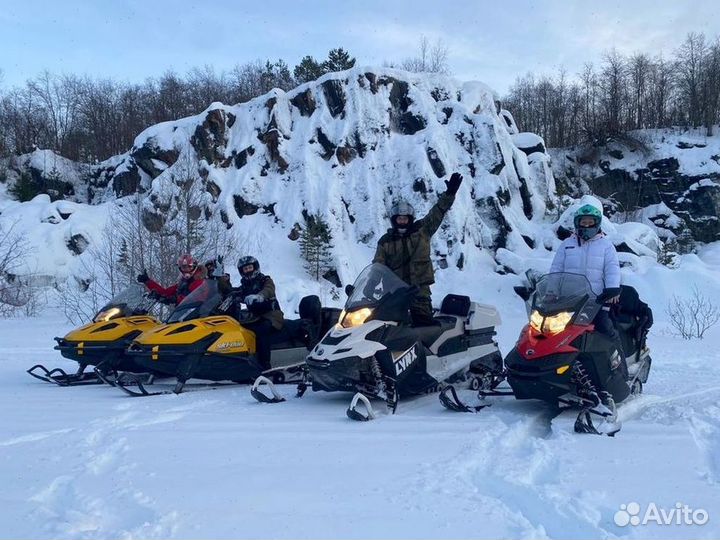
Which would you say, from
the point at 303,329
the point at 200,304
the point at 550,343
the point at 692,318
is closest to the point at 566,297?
the point at 550,343

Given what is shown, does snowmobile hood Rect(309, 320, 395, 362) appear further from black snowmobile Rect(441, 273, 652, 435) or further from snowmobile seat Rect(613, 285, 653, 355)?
snowmobile seat Rect(613, 285, 653, 355)

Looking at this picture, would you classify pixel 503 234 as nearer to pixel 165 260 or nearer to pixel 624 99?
pixel 165 260

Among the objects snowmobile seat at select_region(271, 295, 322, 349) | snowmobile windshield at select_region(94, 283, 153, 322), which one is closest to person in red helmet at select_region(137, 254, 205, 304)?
snowmobile windshield at select_region(94, 283, 153, 322)

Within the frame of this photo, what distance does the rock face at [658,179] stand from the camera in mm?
28969

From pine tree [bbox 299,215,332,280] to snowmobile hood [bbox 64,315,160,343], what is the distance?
1427 centimetres

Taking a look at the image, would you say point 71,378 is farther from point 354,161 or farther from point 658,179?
point 658,179

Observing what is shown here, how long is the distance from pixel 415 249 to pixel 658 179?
2853 cm

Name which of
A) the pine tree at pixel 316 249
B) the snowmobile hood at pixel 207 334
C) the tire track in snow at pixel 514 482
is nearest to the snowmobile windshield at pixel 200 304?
the snowmobile hood at pixel 207 334

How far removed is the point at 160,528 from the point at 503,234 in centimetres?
2205

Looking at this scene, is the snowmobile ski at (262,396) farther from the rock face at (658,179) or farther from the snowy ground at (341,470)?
the rock face at (658,179)

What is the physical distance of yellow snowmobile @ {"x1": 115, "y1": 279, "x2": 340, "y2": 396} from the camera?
19.7 feet

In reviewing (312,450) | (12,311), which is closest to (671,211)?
(12,311)

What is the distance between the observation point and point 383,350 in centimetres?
513

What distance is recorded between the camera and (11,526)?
2561 millimetres
